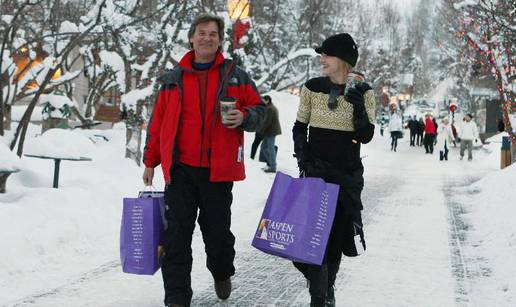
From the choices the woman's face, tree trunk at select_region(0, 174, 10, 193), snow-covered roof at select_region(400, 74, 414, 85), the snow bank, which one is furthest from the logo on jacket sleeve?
snow-covered roof at select_region(400, 74, 414, 85)

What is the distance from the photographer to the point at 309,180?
13.9 feet

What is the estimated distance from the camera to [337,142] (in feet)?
14.5

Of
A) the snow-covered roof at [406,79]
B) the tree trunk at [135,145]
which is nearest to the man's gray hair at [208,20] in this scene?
the tree trunk at [135,145]

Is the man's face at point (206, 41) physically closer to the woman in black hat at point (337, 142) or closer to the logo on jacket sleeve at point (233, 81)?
the logo on jacket sleeve at point (233, 81)

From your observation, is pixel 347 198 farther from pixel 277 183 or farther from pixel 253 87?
pixel 253 87

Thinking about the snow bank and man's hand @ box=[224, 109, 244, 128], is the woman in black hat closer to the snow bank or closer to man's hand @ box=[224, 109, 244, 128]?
man's hand @ box=[224, 109, 244, 128]

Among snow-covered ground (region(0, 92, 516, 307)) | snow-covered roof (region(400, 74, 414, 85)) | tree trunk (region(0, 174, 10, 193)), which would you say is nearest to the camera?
snow-covered ground (region(0, 92, 516, 307))

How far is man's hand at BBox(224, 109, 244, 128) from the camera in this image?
4.30 meters

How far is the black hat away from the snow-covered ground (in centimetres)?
171

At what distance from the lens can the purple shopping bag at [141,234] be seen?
448 centimetres

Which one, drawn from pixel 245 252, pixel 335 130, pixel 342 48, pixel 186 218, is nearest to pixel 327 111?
pixel 335 130

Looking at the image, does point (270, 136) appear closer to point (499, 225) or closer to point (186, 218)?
point (499, 225)

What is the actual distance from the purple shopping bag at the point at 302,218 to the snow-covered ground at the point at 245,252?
0.83 metres

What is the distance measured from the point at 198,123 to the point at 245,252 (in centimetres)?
291
